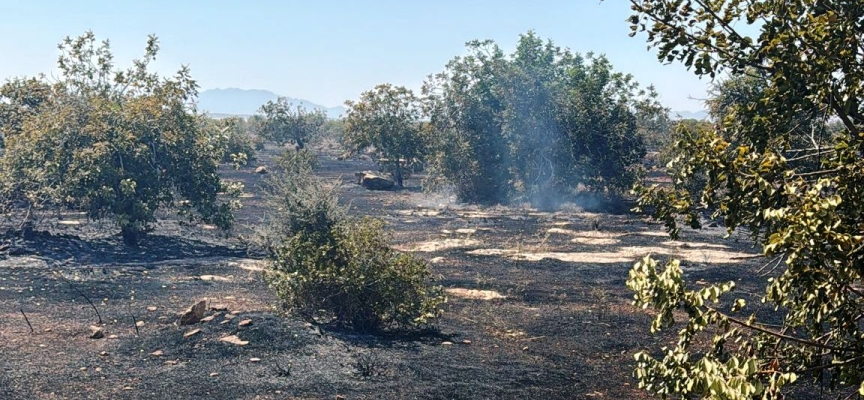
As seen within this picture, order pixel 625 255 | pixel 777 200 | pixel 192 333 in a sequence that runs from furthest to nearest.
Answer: pixel 625 255 < pixel 192 333 < pixel 777 200

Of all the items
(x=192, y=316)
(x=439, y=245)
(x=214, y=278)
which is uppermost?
(x=439, y=245)

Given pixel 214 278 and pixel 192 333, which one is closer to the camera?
pixel 192 333

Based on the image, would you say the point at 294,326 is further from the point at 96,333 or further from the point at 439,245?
the point at 439,245

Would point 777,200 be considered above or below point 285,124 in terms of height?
below

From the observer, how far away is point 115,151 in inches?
845

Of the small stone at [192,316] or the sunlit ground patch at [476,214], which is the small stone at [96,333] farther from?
the sunlit ground patch at [476,214]

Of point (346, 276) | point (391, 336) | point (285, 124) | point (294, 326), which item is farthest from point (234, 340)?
point (285, 124)

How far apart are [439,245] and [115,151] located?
1062cm

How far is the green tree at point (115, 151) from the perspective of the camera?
2059 cm

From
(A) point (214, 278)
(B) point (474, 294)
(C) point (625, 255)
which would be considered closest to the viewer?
(B) point (474, 294)

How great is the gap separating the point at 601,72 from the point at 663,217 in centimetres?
3570

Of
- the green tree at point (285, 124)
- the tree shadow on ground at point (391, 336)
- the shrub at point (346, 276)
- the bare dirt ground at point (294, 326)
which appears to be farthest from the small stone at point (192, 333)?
the green tree at point (285, 124)

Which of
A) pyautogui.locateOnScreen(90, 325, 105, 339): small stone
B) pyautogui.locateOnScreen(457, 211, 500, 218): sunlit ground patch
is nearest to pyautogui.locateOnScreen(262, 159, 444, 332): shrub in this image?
pyautogui.locateOnScreen(90, 325, 105, 339): small stone

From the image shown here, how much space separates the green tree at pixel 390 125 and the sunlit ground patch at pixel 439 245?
22662 mm
